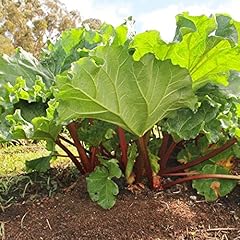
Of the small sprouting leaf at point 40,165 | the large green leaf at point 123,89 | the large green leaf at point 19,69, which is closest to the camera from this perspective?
the large green leaf at point 123,89

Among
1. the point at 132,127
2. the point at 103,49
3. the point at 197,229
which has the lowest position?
the point at 197,229

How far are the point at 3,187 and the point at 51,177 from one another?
0.22 metres

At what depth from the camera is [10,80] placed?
2012 millimetres

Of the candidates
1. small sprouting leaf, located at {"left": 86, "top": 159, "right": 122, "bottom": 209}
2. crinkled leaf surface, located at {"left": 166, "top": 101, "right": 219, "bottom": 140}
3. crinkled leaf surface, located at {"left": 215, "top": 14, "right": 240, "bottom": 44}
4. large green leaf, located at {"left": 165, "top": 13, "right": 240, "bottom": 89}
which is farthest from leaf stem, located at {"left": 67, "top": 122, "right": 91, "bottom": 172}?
crinkled leaf surface, located at {"left": 215, "top": 14, "right": 240, "bottom": 44}

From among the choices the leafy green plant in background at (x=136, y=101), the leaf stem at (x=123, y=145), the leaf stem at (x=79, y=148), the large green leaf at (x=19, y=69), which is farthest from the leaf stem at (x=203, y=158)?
the large green leaf at (x=19, y=69)

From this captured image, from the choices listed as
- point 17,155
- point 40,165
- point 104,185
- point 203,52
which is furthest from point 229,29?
point 17,155

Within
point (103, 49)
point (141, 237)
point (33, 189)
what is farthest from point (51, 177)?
point (103, 49)

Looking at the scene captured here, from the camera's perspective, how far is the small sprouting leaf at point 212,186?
198 cm

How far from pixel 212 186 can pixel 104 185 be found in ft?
1.49

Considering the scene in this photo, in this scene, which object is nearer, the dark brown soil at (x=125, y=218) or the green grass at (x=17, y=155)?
the dark brown soil at (x=125, y=218)

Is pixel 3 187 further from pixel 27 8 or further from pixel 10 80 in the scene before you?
pixel 27 8

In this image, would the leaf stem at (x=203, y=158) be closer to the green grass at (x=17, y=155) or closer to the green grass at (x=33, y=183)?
the green grass at (x=33, y=183)

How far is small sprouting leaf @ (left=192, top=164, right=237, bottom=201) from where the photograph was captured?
1.98 meters

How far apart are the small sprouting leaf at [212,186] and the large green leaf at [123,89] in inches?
16.5
